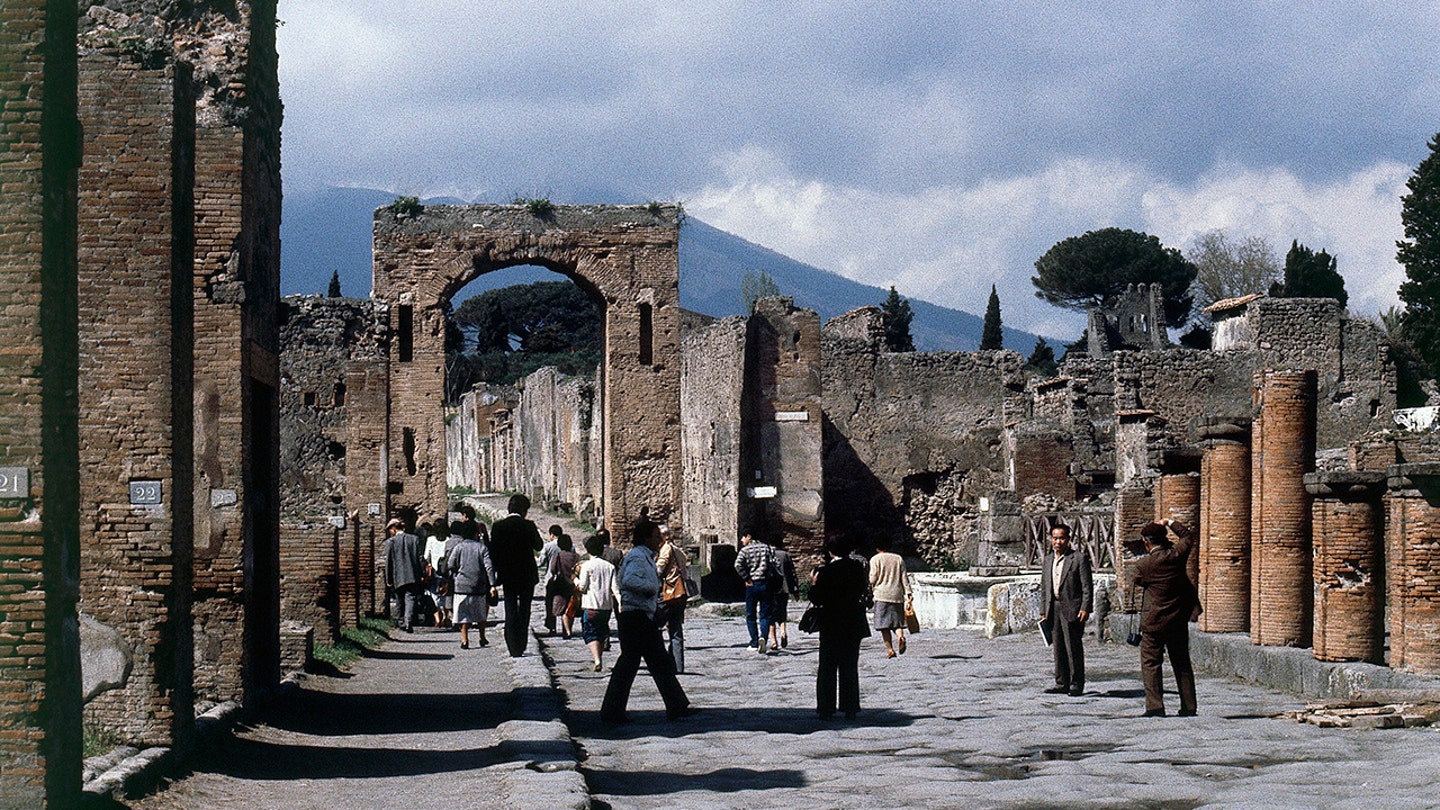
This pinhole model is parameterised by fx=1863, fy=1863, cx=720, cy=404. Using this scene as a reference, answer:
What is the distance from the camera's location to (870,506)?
3291 centimetres

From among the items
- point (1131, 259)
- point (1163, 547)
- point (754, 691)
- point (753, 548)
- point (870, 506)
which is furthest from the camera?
point (1131, 259)

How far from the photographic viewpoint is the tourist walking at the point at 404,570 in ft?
64.9

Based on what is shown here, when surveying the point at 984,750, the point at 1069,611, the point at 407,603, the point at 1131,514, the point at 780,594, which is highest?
the point at 1131,514

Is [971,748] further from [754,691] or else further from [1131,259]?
[1131,259]

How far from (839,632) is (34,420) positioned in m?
5.70

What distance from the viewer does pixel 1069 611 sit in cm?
1230

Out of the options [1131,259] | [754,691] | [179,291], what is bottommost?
[754,691]

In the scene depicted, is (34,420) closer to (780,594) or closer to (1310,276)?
(780,594)

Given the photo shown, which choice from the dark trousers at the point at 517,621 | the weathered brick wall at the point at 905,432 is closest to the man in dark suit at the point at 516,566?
the dark trousers at the point at 517,621

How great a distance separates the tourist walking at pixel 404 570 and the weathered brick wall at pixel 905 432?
13.5 m

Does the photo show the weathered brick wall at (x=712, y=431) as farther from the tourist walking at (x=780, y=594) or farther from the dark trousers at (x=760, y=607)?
the dark trousers at (x=760, y=607)

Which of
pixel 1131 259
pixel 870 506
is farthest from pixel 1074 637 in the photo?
pixel 1131 259

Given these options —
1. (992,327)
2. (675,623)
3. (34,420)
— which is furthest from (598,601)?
(992,327)

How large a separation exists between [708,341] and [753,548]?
11.7 metres
